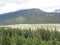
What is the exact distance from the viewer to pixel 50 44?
210 feet

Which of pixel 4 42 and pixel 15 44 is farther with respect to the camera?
pixel 4 42

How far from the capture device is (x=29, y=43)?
217ft

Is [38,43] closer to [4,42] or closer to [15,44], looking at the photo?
[15,44]

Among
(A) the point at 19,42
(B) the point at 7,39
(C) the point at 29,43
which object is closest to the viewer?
(C) the point at 29,43

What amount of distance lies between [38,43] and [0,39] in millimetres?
19973

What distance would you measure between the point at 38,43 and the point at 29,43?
17.5 feet

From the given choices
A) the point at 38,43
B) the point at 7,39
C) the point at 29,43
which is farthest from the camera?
the point at 7,39

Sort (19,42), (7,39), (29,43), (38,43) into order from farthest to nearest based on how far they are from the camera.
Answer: (7,39), (19,42), (29,43), (38,43)

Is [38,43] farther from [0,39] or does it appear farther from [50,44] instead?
[0,39]

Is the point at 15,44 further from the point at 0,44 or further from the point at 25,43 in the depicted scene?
the point at 0,44

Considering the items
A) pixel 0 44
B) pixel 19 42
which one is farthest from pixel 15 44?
pixel 0 44

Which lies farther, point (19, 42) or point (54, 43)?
point (19, 42)

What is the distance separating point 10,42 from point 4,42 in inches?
95.7

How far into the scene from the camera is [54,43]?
64938 millimetres
